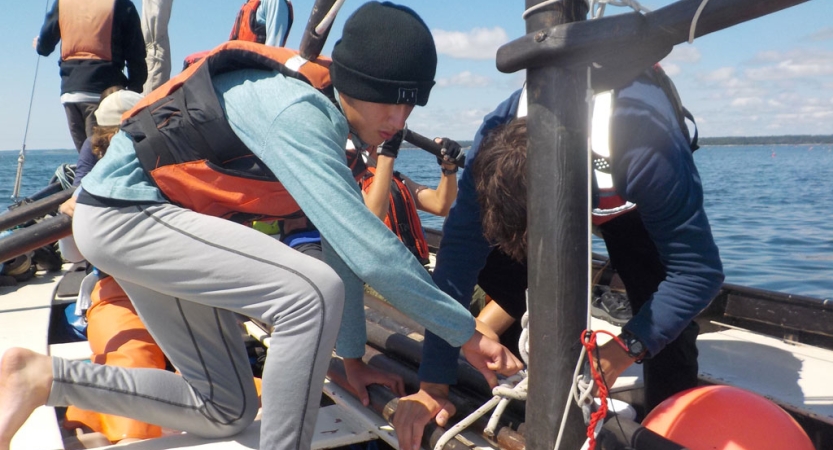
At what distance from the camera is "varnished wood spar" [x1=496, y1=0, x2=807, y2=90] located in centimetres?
127

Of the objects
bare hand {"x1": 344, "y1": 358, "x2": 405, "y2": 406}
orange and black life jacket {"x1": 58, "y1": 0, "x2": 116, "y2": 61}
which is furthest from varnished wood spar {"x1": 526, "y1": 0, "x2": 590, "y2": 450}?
orange and black life jacket {"x1": 58, "y1": 0, "x2": 116, "y2": 61}

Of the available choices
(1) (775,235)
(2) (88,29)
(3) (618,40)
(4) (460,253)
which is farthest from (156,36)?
(1) (775,235)

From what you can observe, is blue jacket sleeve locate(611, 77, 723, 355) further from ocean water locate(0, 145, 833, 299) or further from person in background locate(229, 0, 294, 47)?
ocean water locate(0, 145, 833, 299)

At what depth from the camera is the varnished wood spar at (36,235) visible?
120 inches

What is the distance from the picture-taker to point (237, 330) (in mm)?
2211

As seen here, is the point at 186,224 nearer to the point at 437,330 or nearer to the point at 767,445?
the point at 437,330

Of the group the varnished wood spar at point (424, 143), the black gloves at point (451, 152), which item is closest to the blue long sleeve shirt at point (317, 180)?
the varnished wood spar at point (424, 143)

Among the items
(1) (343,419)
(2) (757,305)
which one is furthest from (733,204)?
(1) (343,419)

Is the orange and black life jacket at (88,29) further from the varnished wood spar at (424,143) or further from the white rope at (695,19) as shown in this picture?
the white rope at (695,19)

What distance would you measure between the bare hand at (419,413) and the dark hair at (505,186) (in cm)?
52

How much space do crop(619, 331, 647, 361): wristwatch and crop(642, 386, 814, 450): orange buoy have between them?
0.62ft

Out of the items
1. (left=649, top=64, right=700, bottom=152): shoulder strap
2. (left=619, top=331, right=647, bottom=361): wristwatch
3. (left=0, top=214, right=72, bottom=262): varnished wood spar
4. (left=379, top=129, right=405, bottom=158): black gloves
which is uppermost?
(left=649, top=64, right=700, bottom=152): shoulder strap

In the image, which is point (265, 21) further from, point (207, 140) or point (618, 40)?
point (618, 40)

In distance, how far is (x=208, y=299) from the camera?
183 cm
